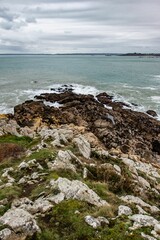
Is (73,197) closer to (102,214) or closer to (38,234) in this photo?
(102,214)

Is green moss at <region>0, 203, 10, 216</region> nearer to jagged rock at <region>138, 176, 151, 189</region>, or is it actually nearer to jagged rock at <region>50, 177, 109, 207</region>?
jagged rock at <region>50, 177, 109, 207</region>

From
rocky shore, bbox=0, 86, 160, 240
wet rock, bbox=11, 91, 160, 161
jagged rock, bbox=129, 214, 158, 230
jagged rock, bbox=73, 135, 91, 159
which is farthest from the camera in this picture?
wet rock, bbox=11, 91, 160, 161

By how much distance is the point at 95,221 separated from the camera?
36.3ft

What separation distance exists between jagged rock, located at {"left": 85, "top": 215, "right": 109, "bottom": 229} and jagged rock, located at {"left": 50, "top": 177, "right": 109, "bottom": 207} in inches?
57.7

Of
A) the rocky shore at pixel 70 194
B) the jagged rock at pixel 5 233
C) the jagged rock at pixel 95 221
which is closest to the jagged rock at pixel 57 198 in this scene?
the rocky shore at pixel 70 194

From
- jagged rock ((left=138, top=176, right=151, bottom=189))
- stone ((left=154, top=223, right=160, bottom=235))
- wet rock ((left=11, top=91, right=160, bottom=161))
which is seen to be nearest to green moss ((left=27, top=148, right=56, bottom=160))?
jagged rock ((left=138, top=176, right=151, bottom=189))

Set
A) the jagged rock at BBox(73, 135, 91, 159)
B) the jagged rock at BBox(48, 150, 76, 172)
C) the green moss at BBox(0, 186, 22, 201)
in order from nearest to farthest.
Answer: the green moss at BBox(0, 186, 22, 201), the jagged rock at BBox(48, 150, 76, 172), the jagged rock at BBox(73, 135, 91, 159)

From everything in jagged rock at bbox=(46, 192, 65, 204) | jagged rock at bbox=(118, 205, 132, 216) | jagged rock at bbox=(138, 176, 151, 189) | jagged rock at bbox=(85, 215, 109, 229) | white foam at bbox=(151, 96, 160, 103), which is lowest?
white foam at bbox=(151, 96, 160, 103)

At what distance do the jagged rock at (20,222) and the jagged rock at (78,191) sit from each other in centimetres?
236

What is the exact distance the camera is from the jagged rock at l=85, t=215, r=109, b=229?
10.9 metres

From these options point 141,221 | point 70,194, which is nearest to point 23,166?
point 70,194

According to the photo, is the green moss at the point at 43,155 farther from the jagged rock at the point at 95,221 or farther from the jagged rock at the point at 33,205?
the jagged rock at the point at 95,221

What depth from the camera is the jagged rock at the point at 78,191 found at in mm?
12924

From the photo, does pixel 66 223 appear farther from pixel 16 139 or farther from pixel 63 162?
pixel 16 139
